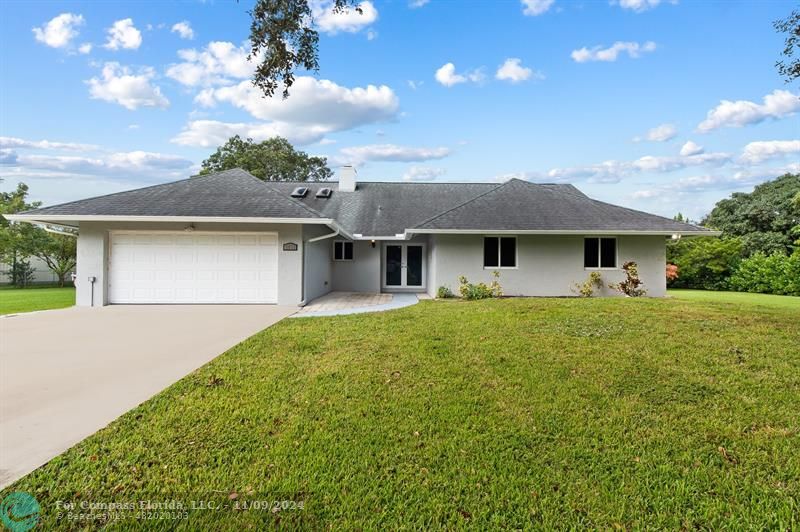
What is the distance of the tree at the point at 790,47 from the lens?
7242mm

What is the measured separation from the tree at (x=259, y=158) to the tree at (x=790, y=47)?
33356mm

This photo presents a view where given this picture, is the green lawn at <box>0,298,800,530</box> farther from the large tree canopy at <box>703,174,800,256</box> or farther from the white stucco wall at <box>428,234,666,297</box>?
the large tree canopy at <box>703,174,800,256</box>

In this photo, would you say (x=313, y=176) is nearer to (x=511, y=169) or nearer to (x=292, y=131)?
(x=292, y=131)

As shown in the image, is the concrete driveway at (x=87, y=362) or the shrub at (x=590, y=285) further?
the shrub at (x=590, y=285)

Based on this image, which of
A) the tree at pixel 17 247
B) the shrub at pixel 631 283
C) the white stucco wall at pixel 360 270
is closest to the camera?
the shrub at pixel 631 283

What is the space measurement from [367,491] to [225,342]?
5.31 meters

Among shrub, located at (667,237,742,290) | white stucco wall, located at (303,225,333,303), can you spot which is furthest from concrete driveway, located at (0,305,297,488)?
shrub, located at (667,237,742,290)

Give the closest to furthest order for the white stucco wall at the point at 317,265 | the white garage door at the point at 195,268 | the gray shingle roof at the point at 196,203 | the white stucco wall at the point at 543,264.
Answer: the gray shingle roof at the point at 196,203
the white garage door at the point at 195,268
the white stucco wall at the point at 317,265
the white stucco wall at the point at 543,264

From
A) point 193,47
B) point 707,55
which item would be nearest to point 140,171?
point 193,47

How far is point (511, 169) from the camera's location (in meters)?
27.0

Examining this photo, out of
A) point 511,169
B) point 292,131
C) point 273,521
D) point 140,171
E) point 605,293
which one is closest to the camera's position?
point 273,521

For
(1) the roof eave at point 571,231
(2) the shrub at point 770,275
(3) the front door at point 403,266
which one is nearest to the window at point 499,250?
(1) the roof eave at point 571,231

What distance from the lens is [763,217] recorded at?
83.7 ft

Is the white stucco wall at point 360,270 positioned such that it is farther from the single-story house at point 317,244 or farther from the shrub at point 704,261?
the shrub at point 704,261
